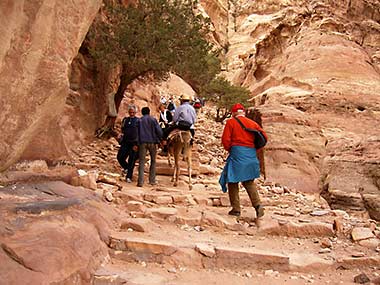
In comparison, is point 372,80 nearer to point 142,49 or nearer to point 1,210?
point 142,49

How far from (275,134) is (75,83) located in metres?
5.51

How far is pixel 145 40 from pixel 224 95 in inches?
487

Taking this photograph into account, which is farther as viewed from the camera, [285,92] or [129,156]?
[285,92]

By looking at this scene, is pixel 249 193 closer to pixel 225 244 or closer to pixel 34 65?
pixel 225 244

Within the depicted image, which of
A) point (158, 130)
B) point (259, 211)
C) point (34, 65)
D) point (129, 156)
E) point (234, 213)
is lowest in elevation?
point (234, 213)

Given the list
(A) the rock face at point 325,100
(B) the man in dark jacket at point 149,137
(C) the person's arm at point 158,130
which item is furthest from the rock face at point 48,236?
(A) the rock face at point 325,100

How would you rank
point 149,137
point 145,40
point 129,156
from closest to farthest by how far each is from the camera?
point 149,137, point 129,156, point 145,40

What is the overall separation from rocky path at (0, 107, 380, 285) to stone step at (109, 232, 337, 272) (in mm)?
11

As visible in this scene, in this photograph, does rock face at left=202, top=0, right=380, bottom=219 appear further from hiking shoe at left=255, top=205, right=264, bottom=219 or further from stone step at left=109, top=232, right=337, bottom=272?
stone step at left=109, top=232, right=337, bottom=272

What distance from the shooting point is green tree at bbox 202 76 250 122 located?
883 inches

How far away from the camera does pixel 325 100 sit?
13656mm

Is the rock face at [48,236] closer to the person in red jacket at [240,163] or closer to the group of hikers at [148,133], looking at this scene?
the person in red jacket at [240,163]

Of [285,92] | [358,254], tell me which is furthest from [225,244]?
→ [285,92]

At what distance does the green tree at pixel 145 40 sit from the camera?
432 inches
